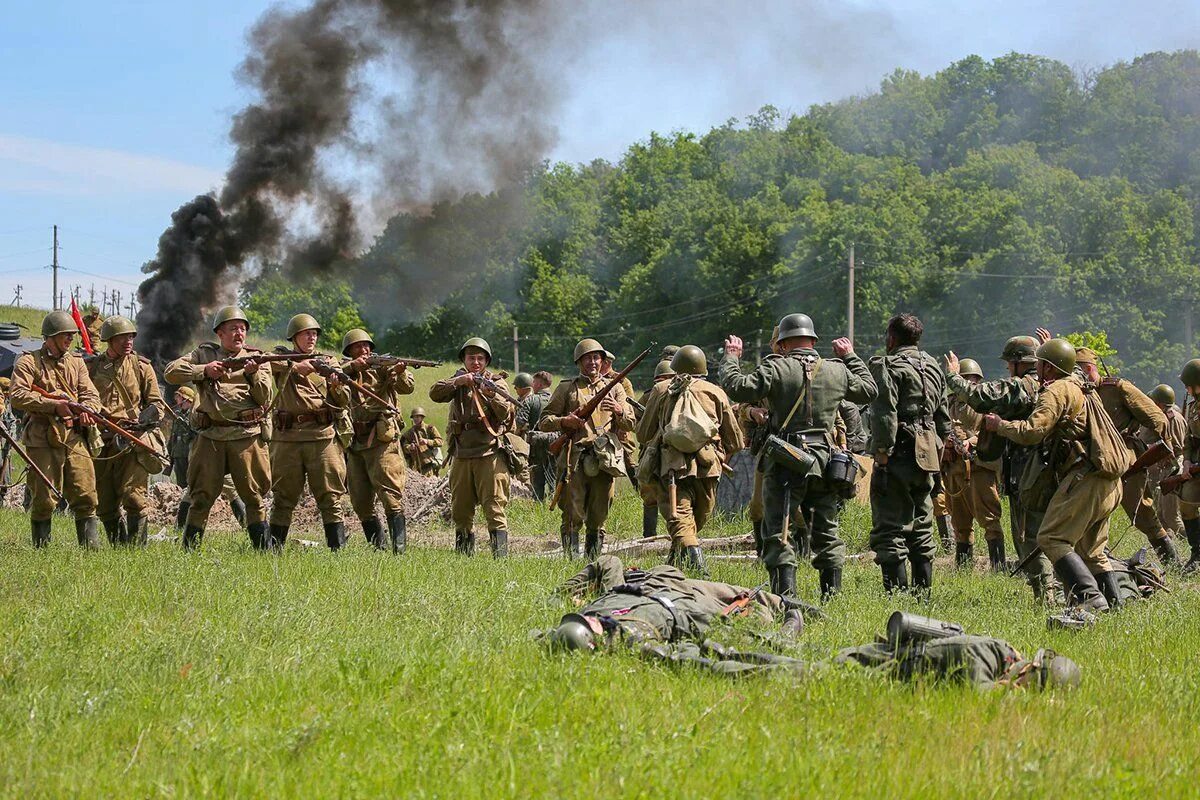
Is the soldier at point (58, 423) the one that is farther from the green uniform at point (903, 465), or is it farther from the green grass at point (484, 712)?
the green uniform at point (903, 465)

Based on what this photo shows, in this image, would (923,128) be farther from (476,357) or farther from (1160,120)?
(476,357)

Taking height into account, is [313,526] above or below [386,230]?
below

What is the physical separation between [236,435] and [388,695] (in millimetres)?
5550


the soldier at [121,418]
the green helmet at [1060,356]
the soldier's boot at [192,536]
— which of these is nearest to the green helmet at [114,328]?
the soldier at [121,418]

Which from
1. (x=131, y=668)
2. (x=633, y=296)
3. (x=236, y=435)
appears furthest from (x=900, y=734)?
(x=633, y=296)

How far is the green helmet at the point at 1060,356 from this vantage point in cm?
852

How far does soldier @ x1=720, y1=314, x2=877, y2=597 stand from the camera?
8727 millimetres

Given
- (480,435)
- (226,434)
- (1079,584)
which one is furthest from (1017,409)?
(226,434)

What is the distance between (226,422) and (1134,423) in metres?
7.94

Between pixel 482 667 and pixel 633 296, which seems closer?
pixel 482 667

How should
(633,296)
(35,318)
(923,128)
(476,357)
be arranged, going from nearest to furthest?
(476,357)
(35,318)
(633,296)
(923,128)

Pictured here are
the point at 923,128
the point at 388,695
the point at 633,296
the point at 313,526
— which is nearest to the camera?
the point at 388,695

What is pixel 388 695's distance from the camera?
5.45m

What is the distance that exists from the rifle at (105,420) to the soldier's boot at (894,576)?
606cm
